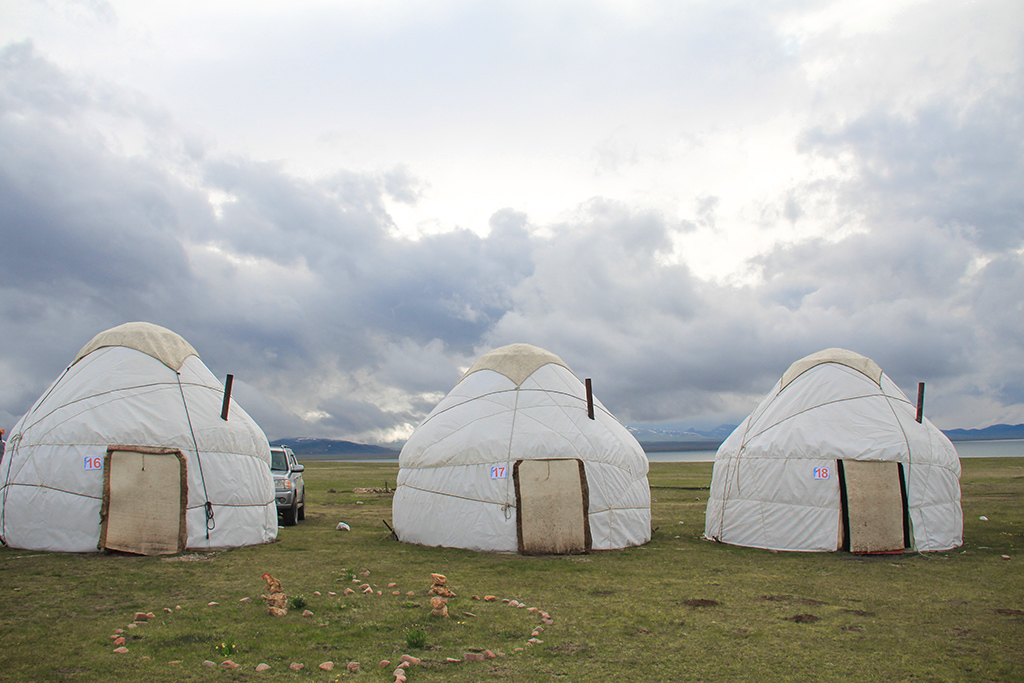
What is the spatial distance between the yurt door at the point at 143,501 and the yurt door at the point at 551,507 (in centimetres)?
612

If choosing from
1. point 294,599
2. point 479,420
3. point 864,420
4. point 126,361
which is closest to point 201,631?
point 294,599

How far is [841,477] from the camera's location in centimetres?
1189

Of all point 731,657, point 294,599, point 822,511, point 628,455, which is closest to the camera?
point 731,657

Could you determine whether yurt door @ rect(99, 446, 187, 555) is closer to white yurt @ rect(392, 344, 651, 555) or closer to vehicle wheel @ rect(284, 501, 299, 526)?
white yurt @ rect(392, 344, 651, 555)

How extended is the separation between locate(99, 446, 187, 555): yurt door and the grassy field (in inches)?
16.7

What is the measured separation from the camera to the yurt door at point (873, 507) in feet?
38.0

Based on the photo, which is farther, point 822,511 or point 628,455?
point 628,455

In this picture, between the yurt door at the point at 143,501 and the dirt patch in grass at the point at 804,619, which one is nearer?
the dirt patch in grass at the point at 804,619

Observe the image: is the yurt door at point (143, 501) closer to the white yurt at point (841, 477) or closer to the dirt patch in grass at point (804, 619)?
the dirt patch in grass at point (804, 619)

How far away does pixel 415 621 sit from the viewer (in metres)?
6.64

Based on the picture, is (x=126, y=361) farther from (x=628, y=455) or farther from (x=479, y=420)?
(x=628, y=455)

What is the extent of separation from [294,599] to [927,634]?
7.07 metres

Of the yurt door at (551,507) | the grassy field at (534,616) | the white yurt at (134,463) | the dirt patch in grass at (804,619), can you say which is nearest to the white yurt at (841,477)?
the grassy field at (534,616)

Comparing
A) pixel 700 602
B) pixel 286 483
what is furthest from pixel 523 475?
pixel 286 483
